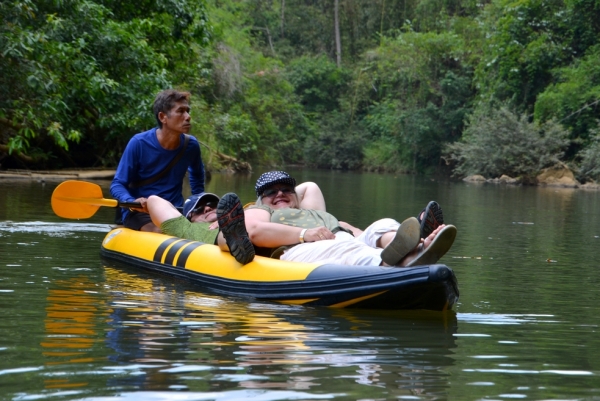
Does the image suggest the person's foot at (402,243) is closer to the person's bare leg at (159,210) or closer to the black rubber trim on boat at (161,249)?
the black rubber trim on boat at (161,249)

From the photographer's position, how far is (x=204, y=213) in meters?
7.19

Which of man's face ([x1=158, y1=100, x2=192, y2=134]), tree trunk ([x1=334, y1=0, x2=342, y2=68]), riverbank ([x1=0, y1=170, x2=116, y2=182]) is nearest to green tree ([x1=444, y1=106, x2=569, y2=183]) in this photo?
riverbank ([x1=0, y1=170, x2=116, y2=182])

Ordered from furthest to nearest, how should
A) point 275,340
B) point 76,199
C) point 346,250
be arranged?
point 76,199 < point 346,250 < point 275,340

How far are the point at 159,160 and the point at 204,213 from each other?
73 cm

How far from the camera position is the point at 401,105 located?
46.2 meters

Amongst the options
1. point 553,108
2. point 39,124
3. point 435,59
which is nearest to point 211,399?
point 39,124

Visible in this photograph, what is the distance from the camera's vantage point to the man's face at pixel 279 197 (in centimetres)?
628

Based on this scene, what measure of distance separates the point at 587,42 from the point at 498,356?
31.7m

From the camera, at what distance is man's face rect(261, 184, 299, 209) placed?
628 cm

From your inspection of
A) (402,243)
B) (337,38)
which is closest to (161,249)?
(402,243)

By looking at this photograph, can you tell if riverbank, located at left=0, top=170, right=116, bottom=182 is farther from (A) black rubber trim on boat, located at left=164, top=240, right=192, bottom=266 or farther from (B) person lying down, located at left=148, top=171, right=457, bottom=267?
(B) person lying down, located at left=148, top=171, right=457, bottom=267

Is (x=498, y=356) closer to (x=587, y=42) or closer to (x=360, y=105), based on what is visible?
(x=587, y=42)

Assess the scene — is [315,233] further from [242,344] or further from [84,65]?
[84,65]

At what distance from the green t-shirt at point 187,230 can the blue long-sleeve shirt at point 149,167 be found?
18.6 inches
